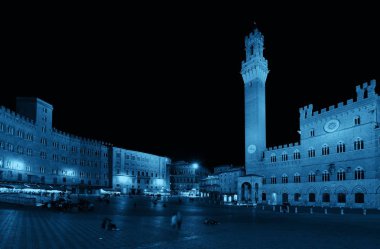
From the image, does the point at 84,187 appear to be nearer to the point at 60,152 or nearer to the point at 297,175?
the point at 60,152

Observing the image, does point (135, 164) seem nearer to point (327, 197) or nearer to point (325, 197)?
point (325, 197)

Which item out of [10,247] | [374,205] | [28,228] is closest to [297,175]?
[374,205]

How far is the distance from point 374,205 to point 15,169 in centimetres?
6213

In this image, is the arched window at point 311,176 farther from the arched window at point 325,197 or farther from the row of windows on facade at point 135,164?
the row of windows on facade at point 135,164

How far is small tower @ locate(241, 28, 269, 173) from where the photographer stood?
241ft

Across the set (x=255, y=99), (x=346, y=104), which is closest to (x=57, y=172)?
(x=255, y=99)

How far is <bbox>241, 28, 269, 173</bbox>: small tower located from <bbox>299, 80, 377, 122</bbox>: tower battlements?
10949mm

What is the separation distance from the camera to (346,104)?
54719 millimetres

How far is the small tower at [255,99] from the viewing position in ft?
241

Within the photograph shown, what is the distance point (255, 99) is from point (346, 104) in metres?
22.0

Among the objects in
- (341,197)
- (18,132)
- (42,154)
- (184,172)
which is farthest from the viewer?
(184,172)

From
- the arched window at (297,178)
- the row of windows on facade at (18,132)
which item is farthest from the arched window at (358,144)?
the row of windows on facade at (18,132)

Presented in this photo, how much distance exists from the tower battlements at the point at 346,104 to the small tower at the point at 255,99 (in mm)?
10949

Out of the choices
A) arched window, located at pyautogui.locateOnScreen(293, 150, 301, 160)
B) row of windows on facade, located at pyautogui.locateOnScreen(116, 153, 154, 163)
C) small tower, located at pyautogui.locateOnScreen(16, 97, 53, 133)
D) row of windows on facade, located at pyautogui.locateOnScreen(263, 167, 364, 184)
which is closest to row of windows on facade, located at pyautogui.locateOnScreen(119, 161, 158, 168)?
row of windows on facade, located at pyautogui.locateOnScreen(116, 153, 154, 163)
